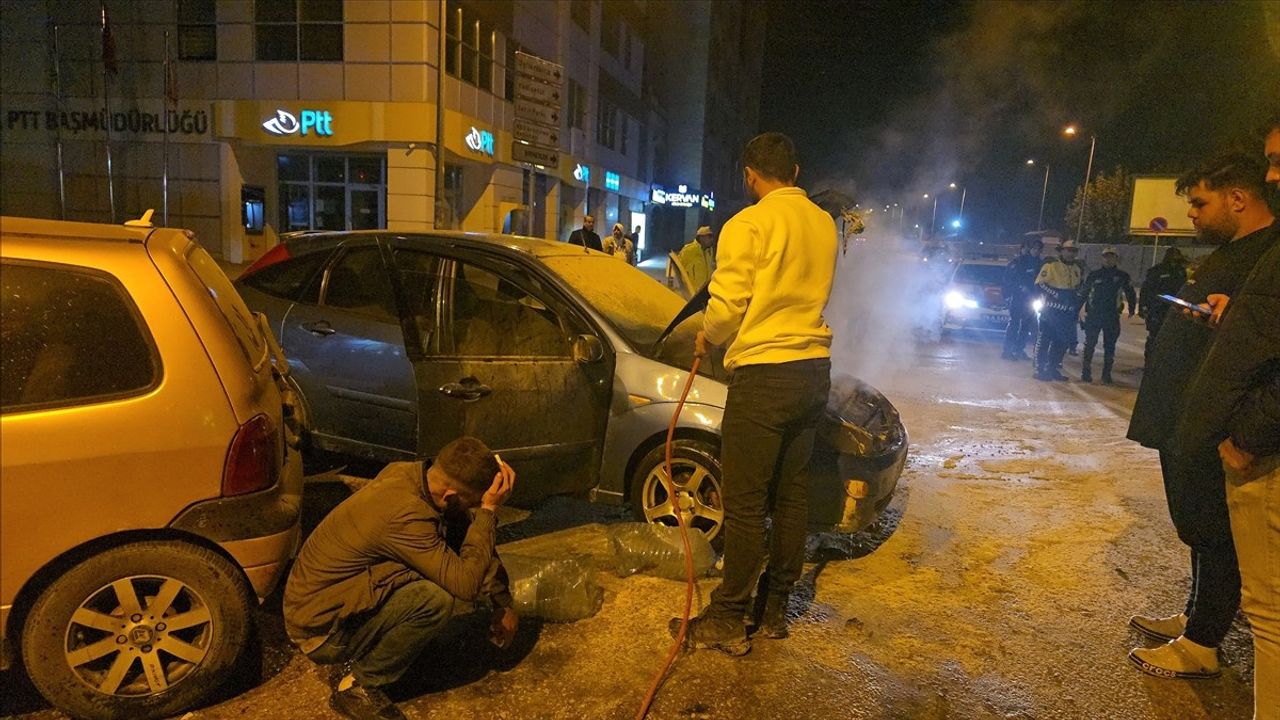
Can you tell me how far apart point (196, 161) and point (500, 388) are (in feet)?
56.3

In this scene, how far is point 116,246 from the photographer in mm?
2568

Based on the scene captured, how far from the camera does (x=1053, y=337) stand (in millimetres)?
10367

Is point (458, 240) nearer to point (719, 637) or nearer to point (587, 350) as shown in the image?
point (587, 350)

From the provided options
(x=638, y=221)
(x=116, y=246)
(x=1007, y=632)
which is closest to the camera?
(x=116, y=246)

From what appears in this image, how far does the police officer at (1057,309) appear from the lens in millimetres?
10258

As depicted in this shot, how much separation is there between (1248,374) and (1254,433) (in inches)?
7.1

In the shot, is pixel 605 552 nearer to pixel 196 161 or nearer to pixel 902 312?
pixel 902 312

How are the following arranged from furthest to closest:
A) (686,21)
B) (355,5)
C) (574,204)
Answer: (686,21) < (574,204) < (355,5)

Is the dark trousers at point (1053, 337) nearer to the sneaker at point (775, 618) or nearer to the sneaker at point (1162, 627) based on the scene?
the sneaker at point (1162, 627)

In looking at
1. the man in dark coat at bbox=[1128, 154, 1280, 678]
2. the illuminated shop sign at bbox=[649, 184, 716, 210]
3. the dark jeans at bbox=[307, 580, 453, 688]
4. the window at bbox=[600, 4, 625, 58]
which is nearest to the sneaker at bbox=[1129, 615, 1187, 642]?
the man in dark coat at bbox=[1128, 154, 1280, 678]

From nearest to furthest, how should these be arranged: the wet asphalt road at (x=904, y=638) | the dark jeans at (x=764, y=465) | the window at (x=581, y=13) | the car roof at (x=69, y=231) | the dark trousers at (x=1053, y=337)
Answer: the car roof at (x=69, y=231)
the wet asphalt road at (x=904, y=638)
the dark jeans at (x=764, y=465)
the dark trousers at (x=1053, y=337)
the window at (x=581, y=13)

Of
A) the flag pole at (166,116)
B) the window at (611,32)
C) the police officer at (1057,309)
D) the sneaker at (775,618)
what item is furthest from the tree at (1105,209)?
the sneaker at (775,618)

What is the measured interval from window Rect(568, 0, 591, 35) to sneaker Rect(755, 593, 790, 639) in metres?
24.2

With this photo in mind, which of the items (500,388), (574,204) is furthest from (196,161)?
(500,388)
